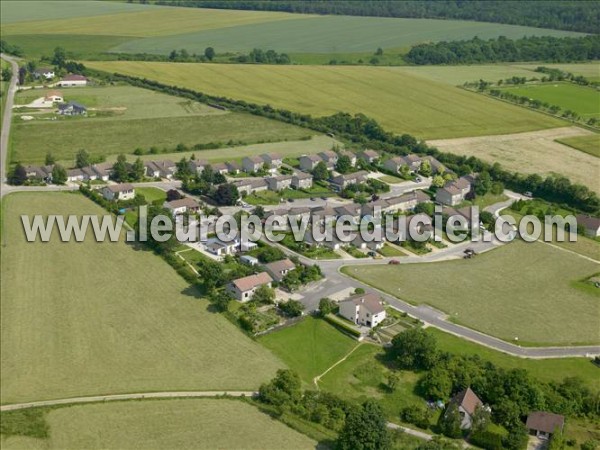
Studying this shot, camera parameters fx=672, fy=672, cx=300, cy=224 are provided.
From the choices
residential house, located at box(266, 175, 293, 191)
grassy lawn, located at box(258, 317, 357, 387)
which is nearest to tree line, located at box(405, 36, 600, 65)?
residential house, located at box(266, 175, 293, 191)

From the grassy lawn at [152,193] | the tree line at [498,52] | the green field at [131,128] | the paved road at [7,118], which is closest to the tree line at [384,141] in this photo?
the green field at [131,128]

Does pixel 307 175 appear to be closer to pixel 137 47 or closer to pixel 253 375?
pixel 253 375

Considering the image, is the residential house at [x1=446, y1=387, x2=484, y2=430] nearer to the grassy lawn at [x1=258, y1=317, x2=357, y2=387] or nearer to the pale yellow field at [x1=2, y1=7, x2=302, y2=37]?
the grassy lawn at [x1=258, y1=317, x2=357, y2=387]

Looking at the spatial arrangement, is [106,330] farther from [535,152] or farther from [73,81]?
[73,81]

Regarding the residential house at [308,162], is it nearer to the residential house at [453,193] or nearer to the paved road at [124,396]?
the residential house at [453,193]

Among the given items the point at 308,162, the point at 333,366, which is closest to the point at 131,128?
the point at 308,162

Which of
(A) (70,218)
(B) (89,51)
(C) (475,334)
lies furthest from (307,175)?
(B) (89,51)

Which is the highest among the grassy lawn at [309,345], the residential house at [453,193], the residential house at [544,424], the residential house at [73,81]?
the residential house at [73,81]
